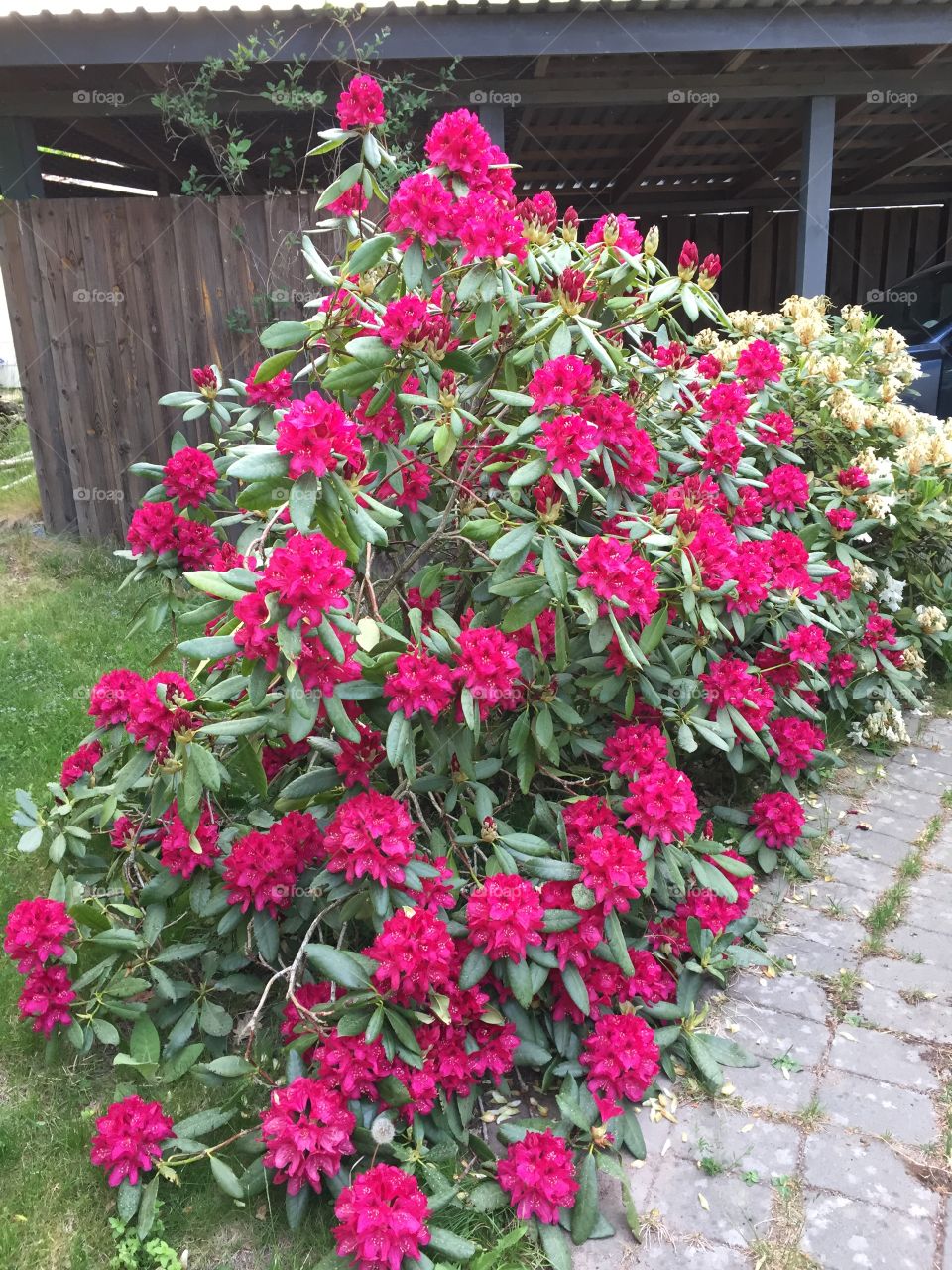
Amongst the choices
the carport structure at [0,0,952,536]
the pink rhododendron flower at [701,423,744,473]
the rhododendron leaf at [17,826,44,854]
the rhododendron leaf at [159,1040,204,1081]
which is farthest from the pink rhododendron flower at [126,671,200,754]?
the carport structure at [0,0,952,536]

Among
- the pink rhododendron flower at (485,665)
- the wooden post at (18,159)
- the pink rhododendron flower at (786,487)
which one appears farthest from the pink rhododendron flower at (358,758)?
the wooden post at (18,159)

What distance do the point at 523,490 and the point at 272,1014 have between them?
4.47ft

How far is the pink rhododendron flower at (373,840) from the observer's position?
1709mm

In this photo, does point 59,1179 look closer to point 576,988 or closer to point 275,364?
point 576,988

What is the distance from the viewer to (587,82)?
5.77 m

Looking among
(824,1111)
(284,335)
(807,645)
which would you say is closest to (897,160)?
(807,645)

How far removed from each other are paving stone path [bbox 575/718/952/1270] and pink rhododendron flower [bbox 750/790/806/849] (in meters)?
0.13

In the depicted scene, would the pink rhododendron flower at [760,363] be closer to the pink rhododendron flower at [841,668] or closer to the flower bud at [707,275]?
the flower bud at [707,275]

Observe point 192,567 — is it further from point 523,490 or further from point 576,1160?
point 576,1160

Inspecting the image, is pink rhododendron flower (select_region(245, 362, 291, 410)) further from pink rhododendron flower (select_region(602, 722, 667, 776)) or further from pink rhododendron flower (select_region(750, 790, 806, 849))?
pink rhododendron flower (select_region(750, 790, 806, 849))

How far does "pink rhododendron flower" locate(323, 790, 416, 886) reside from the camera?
5.61ft

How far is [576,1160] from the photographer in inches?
70.1

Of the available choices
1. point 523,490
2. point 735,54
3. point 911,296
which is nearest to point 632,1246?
point 523,490

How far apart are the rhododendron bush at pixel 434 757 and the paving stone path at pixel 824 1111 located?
0.09 m
